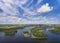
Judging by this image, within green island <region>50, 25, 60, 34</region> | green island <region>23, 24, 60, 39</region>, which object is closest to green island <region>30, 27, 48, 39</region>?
green island <region>23, 24, 60, 39</region>

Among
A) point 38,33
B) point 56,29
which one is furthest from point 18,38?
point 56,29

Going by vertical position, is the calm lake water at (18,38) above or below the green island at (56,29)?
below

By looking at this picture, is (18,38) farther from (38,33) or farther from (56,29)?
(56,29)

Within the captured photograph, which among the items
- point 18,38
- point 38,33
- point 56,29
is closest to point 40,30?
point 38,33

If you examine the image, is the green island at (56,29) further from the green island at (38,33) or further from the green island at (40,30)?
the green island at (38,33)

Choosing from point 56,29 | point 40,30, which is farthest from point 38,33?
point 56,29

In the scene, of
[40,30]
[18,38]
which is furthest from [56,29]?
[18,38]

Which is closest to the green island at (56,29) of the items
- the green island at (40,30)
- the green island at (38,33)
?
the green island at (40,30)

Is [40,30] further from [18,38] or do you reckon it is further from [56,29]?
[18,38]

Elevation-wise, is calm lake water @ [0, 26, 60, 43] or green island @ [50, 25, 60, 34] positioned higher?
green island @ [50, 25, 60, 34]

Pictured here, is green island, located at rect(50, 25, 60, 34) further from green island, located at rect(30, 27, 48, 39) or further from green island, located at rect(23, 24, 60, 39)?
green island, located at rect(30, 27, 48, 39)

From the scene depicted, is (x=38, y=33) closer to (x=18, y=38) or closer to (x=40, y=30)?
(x=40, y=30)
